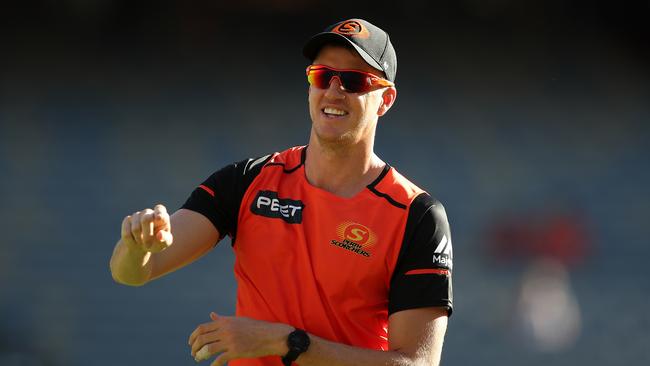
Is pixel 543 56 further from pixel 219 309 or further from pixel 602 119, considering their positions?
pixel 219 309

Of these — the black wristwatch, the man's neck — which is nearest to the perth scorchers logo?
the man's neck

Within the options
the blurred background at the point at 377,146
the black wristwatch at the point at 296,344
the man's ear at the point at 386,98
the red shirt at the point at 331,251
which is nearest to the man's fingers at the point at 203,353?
the black wristwatch at the point at 296,344

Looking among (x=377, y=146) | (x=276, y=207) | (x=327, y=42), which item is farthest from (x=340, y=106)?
(x=377, y=146)

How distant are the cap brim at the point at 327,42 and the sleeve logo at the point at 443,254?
1.87 ft

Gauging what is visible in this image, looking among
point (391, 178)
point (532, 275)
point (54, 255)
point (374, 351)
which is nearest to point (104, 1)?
point (54, 255)

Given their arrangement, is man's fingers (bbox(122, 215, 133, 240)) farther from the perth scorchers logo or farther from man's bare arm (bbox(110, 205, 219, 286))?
the perth scorchers logo

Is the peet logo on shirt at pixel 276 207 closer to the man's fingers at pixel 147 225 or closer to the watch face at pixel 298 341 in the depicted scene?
the watch face at pixel 298 341

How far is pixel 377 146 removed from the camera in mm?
5902

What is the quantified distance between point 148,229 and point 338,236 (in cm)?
68

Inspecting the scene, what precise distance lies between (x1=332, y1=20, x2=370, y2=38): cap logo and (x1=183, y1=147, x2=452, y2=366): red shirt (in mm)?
449

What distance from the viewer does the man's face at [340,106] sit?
2840 millimetres

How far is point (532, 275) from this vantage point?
5.73 meters

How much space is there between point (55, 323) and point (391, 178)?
3.05m

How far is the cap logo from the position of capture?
288cm
